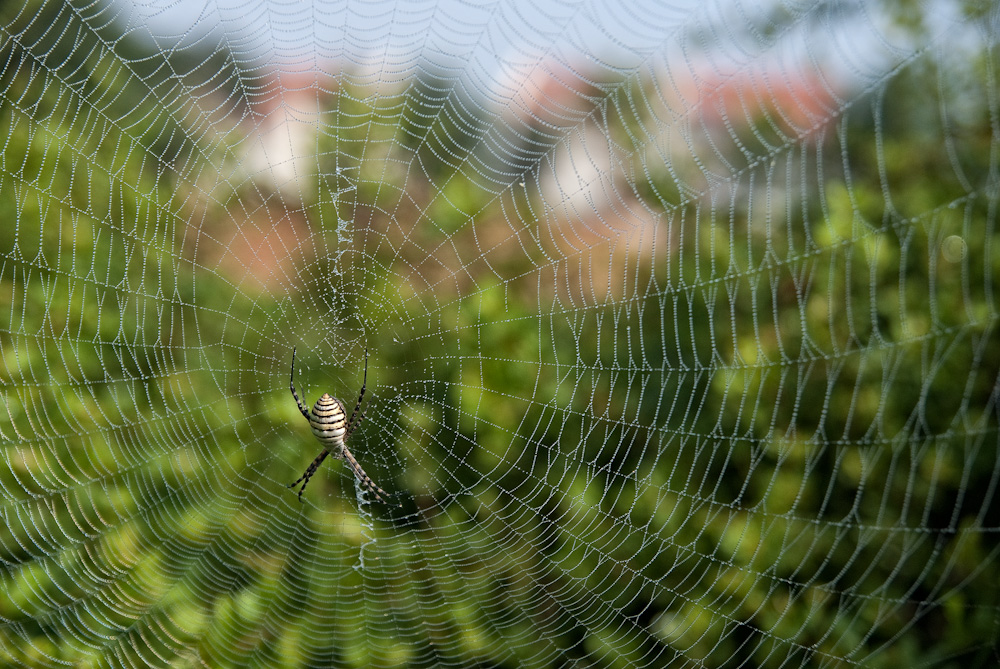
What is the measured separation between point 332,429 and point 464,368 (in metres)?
0.67

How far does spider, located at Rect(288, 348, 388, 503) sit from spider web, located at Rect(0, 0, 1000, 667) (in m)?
0.15

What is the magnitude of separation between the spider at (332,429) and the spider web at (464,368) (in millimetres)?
151

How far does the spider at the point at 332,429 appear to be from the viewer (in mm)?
3504

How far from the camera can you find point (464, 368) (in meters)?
3.68

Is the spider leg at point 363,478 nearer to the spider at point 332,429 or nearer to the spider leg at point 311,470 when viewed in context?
the spider at point 332,429

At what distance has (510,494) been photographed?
3695 millimetres

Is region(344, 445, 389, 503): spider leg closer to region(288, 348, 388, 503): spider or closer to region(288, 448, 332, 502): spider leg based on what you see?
region(288, 348, 388, 503): spider

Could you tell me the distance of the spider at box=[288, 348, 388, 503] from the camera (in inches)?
138

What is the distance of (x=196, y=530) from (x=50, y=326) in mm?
1158

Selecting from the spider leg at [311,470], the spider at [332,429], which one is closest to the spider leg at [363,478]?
the spider at [332,429]

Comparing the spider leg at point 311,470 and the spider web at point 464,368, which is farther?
the spider leg at point 311,470

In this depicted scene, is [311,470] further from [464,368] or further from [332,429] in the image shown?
[464,368]

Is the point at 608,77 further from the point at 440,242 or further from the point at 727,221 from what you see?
the point at 440,242

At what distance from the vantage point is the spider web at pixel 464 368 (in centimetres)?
324
